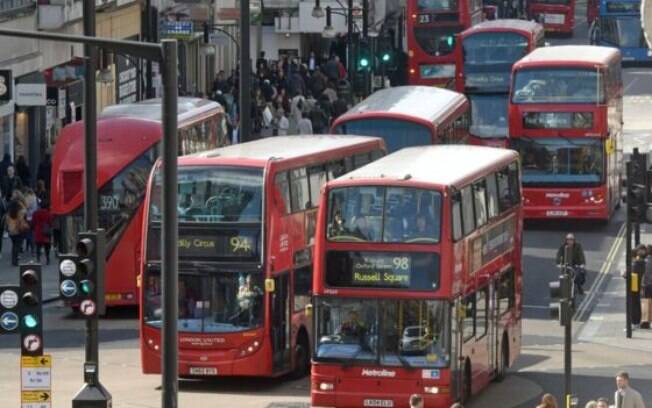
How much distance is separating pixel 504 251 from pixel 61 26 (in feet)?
77.7

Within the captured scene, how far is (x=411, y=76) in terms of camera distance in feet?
247

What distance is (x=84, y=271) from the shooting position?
1035 inches

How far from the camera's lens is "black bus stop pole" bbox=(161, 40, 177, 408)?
23875 millimetres

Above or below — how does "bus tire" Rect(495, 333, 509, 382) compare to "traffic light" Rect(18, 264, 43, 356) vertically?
below

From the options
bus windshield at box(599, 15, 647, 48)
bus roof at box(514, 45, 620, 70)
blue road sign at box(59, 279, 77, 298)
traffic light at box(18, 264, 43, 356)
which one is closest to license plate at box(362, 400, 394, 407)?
blue road sign at box(59, 279, 77, 298)

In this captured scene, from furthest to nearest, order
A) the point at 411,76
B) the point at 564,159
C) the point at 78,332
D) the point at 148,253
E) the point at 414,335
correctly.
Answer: the point at 411,76
the point at 564,159
the point at 78,332
the point at 148,253
the point at 414,335

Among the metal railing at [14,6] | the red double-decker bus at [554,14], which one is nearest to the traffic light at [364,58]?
the metal railing at [14,6]

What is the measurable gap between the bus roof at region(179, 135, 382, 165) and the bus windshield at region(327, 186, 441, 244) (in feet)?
10.3

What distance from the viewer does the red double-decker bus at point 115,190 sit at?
41000mm

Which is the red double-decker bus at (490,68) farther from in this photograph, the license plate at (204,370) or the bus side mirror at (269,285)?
the license plate at (204,370)

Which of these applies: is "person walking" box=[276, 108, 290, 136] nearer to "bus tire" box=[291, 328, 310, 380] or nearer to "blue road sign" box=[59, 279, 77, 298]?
"bus tire" box=[291, 328, 310, 380]

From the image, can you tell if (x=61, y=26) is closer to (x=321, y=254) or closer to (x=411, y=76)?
(x=411, y=76)

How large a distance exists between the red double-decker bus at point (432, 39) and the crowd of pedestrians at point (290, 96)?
8.12 ft

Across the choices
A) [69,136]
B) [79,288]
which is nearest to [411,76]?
[69,136]
